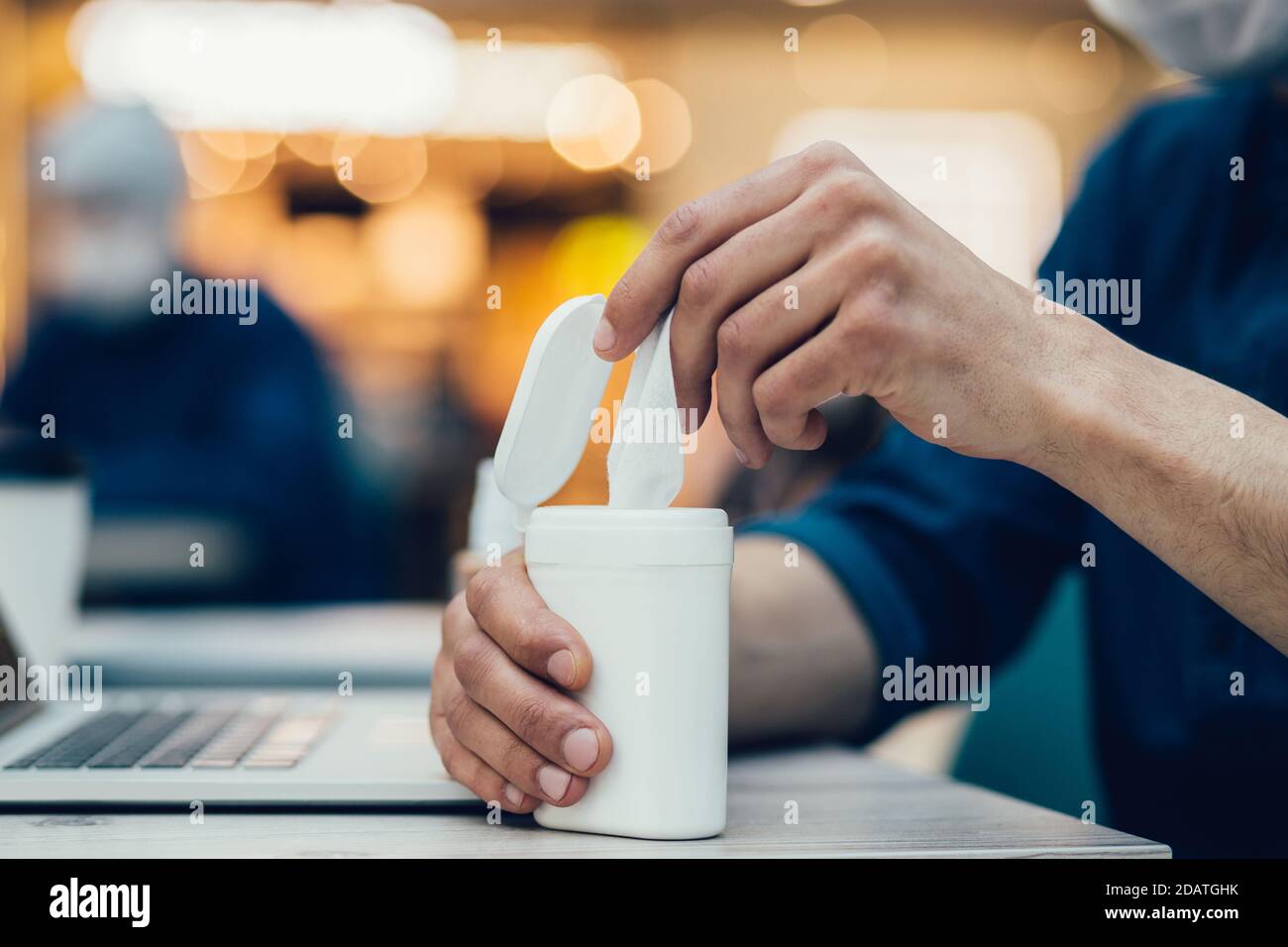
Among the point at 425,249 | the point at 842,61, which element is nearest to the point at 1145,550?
the point at 425,249

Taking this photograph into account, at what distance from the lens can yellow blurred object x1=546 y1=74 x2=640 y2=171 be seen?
4230mm

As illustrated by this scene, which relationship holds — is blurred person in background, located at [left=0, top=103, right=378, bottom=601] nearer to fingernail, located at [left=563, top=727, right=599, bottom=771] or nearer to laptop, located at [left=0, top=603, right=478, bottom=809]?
laptop, located at [left=0, top=603, right=478, bottom=809]

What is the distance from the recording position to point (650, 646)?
522 mm

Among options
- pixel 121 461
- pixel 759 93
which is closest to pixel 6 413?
pixel 121 461

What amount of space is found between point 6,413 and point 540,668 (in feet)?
6.99

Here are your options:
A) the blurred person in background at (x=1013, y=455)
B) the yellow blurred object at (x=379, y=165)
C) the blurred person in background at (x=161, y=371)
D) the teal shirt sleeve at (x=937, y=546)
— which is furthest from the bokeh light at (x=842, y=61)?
the teal shirt sleeve at (x=937, y=546)

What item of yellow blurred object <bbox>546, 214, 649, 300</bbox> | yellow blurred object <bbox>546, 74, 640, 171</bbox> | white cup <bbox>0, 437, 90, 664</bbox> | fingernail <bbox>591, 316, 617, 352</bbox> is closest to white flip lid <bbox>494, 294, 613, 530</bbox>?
fingernail <bbox>591, 316, 617, 352</bbox>

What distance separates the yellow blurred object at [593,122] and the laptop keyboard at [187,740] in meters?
3.74

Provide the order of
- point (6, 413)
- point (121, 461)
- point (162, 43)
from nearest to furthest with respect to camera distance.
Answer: point (121, 461), point (6, 413), point (162, 43)

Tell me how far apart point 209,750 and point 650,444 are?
0.32m

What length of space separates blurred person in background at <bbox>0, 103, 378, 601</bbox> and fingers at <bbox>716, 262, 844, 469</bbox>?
164 centimetres

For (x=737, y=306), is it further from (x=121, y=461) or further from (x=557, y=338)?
(x=121, y=461)
